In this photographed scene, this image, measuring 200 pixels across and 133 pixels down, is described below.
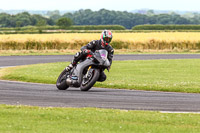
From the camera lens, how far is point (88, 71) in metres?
15.3

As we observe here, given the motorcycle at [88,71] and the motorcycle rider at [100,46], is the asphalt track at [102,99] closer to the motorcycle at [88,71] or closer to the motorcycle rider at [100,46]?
the motorcycle at [88,71]

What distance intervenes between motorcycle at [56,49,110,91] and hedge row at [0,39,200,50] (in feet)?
101

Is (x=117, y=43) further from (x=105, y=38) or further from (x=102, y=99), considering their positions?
(x=102, y=99)

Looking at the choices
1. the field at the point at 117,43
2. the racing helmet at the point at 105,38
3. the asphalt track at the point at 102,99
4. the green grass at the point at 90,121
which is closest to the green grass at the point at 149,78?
the asphalt track at the point at 102,99

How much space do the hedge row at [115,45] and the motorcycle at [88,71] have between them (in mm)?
30881

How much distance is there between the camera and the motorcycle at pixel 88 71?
15.2m

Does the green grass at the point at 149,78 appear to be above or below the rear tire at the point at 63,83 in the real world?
below

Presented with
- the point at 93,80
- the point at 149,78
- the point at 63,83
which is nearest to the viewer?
the point at 93,80

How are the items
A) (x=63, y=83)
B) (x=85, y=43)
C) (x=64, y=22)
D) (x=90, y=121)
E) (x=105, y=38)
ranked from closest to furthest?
(x=90, y=121) → (x=105, y=38) → (x=63, y=83) → (x=85, y=43) → (x=64, y=22)

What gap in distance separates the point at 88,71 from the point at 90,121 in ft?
18.2

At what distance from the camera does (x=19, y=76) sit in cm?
2073

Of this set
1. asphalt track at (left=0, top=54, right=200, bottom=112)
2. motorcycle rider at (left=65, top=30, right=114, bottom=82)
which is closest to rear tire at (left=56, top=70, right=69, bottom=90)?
asphalt track at (left=0, top=54, right=200, bottom=112)

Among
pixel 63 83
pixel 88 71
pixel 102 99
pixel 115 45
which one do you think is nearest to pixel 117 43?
pixel 115 45

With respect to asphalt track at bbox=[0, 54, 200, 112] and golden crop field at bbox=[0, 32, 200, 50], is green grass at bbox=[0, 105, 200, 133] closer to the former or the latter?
asphalt track at bbox=[0, 54, 200, 112]
